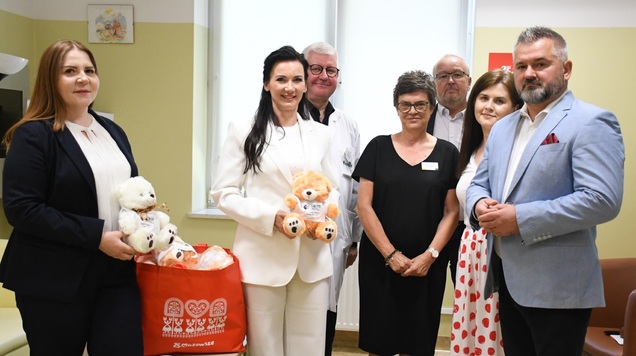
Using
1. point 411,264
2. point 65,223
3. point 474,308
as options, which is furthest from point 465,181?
point 65,223

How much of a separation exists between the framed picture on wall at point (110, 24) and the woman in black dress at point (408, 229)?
7.15 ft

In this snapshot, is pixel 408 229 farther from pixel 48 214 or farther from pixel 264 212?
pixel 48 214

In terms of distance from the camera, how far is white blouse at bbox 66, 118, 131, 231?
182 cm

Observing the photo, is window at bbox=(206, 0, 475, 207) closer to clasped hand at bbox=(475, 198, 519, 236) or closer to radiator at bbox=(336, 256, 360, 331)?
radiator at bbox=(336, 256, 360, 331)

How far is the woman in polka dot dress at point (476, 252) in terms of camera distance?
226 cm

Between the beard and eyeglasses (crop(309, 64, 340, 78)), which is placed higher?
eyeglasses (crop(309, 64, 340, 78))

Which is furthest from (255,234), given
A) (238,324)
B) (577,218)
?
(577,218)

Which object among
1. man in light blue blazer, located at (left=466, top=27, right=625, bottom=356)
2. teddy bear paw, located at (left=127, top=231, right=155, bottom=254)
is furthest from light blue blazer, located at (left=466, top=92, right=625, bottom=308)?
teddy bear paw, located at (left=127, top=231, right=155, bottom=254)

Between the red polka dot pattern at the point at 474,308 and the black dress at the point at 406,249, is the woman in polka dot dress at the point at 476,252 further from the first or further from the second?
the black dress at the point at 406,249

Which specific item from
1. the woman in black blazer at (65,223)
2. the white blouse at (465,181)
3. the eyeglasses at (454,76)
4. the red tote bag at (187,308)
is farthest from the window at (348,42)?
the woman in black blazer at (65,223)

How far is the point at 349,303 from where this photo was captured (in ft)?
12.1

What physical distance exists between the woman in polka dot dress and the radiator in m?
1.32

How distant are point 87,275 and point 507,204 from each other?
55.6 inches

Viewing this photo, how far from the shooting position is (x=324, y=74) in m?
2.76
